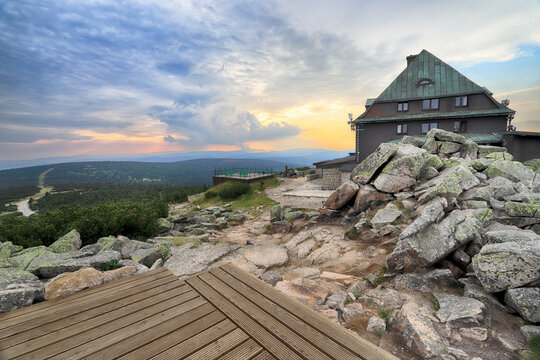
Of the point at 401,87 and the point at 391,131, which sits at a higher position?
the point at 401,87

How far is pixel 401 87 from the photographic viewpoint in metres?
26.5

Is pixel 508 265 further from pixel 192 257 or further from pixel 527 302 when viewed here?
pixel 192 257

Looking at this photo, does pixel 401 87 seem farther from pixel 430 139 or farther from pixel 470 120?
pixel 430 139

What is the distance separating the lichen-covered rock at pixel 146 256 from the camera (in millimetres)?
6867

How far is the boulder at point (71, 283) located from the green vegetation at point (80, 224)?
20.1 ft

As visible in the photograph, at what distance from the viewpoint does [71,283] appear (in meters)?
4.12

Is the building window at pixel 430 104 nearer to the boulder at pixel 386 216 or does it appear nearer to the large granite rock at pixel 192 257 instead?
the boulder at pixel 386 216

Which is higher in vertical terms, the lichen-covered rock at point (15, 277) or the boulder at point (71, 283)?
the boulder at point (71, 283)

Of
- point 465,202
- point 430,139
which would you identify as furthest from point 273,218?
point 430,139

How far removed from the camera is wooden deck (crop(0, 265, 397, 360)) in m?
2.66

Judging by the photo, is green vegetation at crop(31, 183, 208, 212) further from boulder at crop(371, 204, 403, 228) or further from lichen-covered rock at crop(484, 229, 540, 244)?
lichen-covered rock at crop(484, 229, 540, 244)

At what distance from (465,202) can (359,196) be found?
12.8 feet

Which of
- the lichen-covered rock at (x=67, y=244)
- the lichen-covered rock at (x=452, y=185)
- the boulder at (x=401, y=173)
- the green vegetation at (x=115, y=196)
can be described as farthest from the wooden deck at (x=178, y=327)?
the green vegetation at (x=115, y=196)

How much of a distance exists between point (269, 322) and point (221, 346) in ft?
2.19
